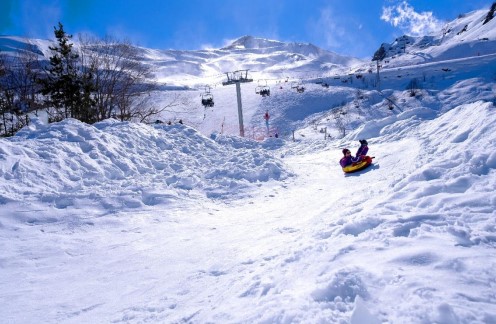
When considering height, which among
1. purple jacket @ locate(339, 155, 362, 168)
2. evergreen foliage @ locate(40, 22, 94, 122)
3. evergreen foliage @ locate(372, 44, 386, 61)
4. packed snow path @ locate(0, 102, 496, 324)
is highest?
evergreen foliage @ locate(372, 44, 386, 61)

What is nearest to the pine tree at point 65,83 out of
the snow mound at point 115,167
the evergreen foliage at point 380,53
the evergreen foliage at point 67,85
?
the evergreen foliage at point 67,85

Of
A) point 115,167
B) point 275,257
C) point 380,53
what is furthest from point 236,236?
point 380,53

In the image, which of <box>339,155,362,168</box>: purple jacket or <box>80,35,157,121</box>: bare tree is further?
<box>80,35,157,121</box>: bare tree

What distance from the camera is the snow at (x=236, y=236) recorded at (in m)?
2.44

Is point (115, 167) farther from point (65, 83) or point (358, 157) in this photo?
point (65, 83)

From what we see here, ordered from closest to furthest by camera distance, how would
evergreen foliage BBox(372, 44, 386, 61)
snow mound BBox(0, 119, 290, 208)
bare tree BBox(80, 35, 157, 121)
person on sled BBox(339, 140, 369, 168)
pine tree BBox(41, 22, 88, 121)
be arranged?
snow mound BBox(0, 119, 290, 208) < person on sled BBox(339, 140, 369, 168) < pine tree BBox(41, 22, 88, 121) < bare tree BBox(80, 35, 157, 121) < evergreen foliage BBox(372, 44, 386, 61)

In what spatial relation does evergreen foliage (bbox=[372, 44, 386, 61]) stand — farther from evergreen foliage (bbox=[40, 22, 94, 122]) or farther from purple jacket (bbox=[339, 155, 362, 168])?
purple jacket (bbox=[339, 155, 362, 168])

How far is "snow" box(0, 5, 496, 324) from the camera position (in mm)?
2443

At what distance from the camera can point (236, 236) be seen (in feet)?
17.1

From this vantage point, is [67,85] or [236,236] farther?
[67,85]

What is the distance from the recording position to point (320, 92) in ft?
112

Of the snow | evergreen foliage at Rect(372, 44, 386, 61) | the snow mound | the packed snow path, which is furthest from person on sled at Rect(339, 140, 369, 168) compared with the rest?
evergreen foliage at Rect(372, 44, 386, 61)

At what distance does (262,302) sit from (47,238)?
13.0 ft

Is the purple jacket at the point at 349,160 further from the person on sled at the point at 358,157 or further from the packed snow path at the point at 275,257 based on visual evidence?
the packed snow path at the point at 275,257
